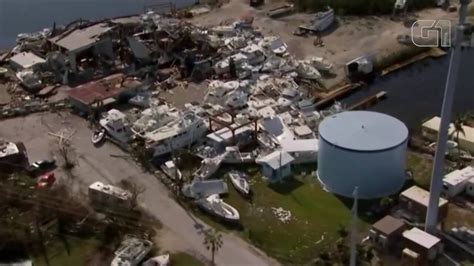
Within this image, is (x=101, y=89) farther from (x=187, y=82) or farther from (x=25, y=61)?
(x=25, y=61)

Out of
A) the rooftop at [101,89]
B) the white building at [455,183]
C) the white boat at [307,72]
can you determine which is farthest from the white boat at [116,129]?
the white building at [455,183]

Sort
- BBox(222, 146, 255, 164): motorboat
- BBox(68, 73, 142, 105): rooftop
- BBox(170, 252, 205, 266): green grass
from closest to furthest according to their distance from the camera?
BBox(170, 252, 205, 266): green grass
BBox(222, 146, 255, 164): motorboat
BBox(68, 73, 142, 105): rooftop

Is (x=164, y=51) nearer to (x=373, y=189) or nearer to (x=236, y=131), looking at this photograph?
(x=236, y=131)

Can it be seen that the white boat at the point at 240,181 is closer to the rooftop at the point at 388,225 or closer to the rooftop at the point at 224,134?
the rooftop at the point at 224,134

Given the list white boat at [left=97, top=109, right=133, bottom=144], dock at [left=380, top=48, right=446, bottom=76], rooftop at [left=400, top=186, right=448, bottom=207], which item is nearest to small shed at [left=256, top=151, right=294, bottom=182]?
rooftop at [left=400, top=186, right=448, bottom=207]

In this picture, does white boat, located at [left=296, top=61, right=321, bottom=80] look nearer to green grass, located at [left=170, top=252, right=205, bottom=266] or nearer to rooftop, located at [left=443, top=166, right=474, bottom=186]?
rooftop, located at [left=443, top=166, right=474, bottom=186]

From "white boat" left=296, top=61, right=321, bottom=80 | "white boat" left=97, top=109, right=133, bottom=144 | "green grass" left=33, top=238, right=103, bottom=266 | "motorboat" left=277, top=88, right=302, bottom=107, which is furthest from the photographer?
"white boat" left=296, top=61, right=321, bottom=80
